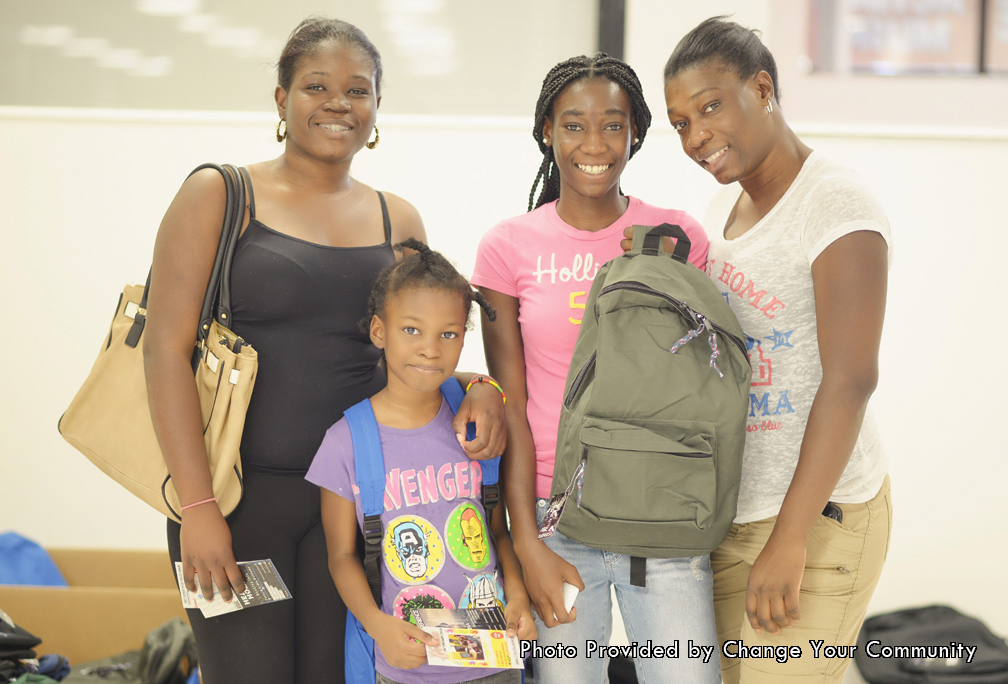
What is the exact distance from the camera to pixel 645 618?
3.83ft

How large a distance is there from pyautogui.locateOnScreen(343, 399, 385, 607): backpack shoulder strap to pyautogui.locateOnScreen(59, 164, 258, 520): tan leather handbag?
20 cm

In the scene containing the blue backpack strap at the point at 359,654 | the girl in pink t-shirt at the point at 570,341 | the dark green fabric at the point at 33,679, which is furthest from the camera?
the dark green fabric at the point at 33,679

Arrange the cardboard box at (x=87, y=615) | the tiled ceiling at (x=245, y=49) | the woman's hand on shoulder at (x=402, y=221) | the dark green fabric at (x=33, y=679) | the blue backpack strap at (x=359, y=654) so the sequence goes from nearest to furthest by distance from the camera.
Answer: the blue backpack strap at (x=359, y=654), the woman's hand on shoulder at (x=402, y=221), the dark green fabric at (x=33, y=679), the cardboard box at (x=87, y=615), the tiled ceiling at (x=245, y=49)

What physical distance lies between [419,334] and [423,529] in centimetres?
34

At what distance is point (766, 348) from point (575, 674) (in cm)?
63

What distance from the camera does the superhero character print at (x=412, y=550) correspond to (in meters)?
1.21

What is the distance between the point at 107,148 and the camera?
253 cm

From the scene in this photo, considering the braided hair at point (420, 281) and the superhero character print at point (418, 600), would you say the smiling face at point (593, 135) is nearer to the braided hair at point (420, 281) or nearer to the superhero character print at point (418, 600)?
the braided hair at point (420, 281)

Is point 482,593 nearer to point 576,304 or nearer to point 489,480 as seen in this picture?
point 489,480

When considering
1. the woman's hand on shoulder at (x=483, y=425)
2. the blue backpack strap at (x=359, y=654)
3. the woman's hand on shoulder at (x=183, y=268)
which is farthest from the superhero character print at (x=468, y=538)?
the woman's hand on shoulder at (x=183, y=268)

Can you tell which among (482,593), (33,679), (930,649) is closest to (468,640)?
(482,593)

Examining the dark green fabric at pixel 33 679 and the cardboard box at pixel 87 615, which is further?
the cardboard box at pixel 87 615

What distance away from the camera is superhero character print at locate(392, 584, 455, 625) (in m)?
1.21

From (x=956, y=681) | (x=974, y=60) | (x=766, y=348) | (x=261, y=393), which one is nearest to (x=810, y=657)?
(x=766, y=348)
